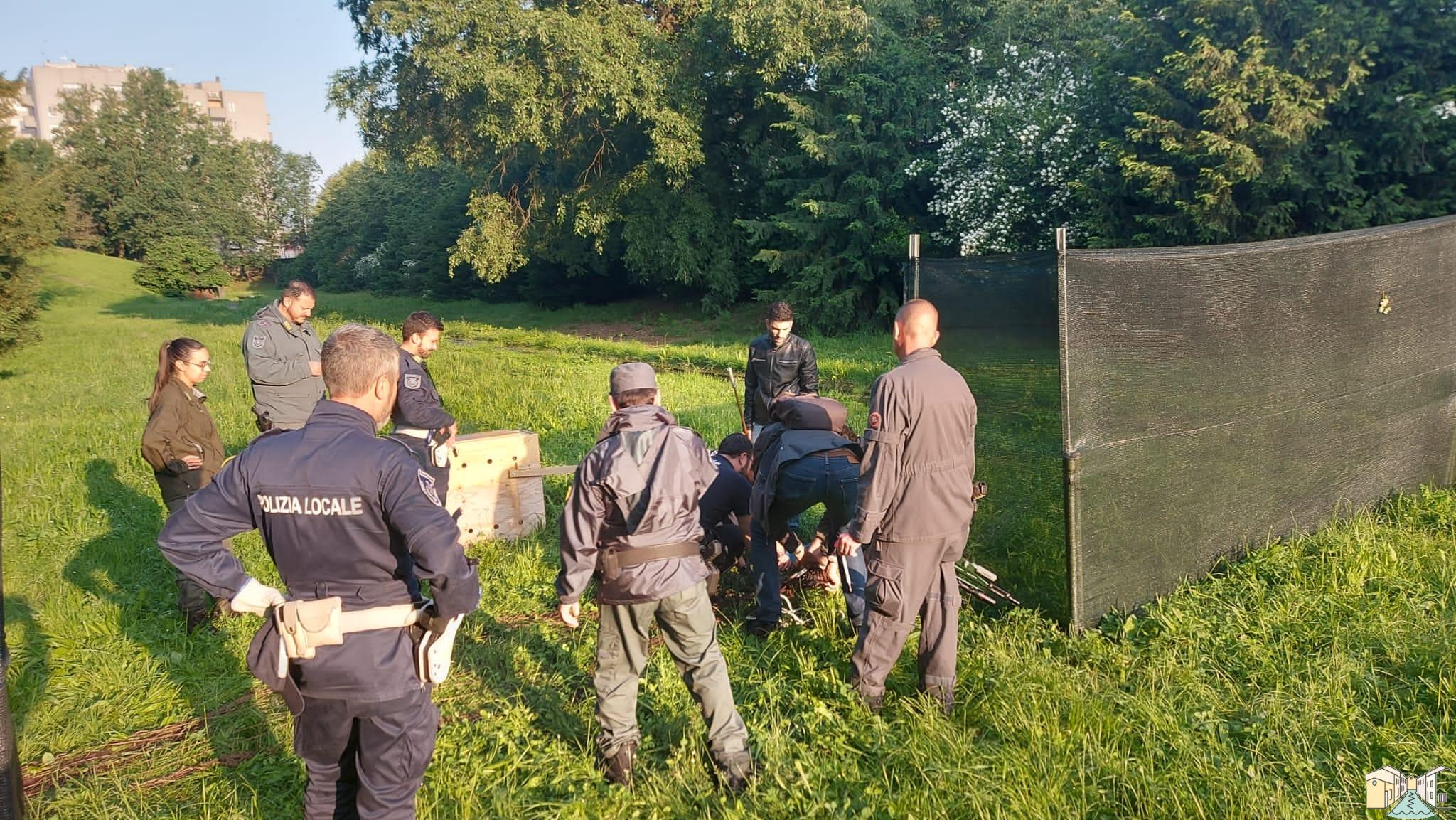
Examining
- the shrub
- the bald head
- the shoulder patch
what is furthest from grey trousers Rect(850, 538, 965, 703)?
the shrub

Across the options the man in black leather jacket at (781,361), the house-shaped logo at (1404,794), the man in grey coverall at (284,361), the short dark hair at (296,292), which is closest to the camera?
the house-shaped logo at (1404,794)

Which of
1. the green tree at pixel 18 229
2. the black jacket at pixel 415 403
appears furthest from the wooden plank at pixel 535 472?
the green tree at pixel 18 229

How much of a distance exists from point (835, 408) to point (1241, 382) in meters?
2.16

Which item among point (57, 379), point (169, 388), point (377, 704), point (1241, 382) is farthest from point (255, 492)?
point (57, 379)

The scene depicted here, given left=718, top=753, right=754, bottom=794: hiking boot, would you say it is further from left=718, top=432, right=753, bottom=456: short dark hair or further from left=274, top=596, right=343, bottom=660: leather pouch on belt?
left=718, top=432, right=753, bottom=456: short dark hair

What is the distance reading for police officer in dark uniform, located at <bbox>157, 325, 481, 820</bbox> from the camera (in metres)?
2.49

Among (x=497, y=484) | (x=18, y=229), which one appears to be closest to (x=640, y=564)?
(x=497, y=484)

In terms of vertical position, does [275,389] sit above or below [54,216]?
below

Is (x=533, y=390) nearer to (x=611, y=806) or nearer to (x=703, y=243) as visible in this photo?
(x=611, y=806)

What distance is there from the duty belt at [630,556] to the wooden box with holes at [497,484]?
9.92ft

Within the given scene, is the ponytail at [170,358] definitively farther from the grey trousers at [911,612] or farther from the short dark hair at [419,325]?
the grey trousers at [911,612]

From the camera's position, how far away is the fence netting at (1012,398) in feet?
13.7

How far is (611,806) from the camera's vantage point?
3338 mm

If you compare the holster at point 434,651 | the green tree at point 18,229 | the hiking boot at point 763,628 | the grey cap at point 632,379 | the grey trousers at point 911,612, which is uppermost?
the green tree at point 18,229
